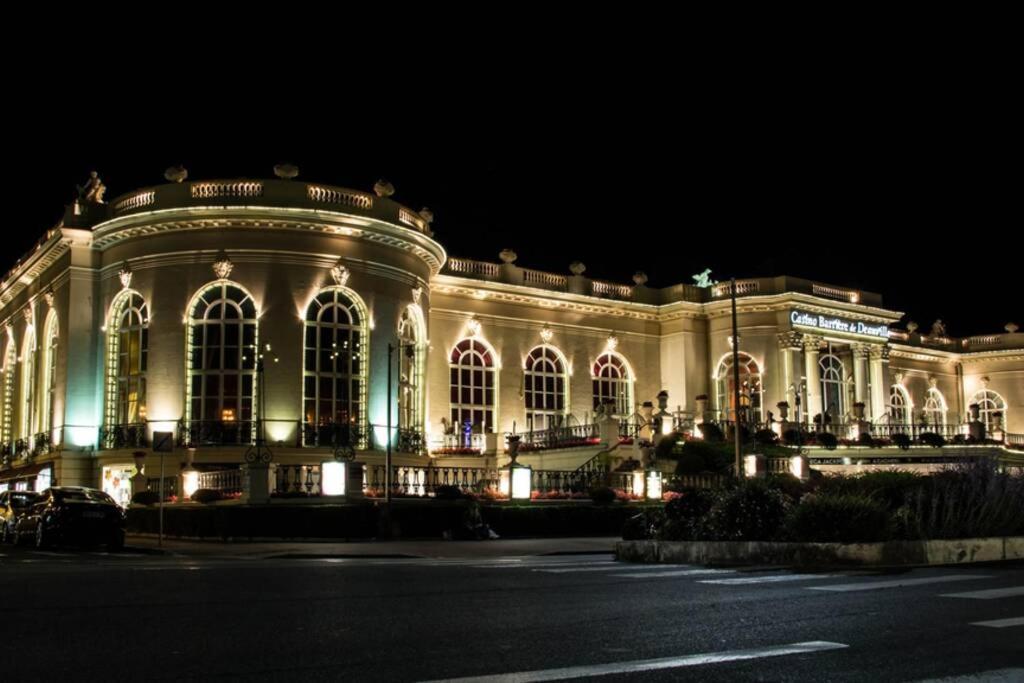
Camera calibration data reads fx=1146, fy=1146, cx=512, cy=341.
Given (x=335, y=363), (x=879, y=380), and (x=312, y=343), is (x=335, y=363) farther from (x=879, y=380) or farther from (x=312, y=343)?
(x=879, y=380)

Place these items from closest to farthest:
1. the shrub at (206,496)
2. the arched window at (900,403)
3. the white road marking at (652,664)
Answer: the white road marking at (652,664)
the shrub at (206,496)
the arched window at (900,403)

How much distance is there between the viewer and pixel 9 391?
48.3 m

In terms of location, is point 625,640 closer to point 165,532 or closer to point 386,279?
point 165,532

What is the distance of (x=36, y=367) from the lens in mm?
44594

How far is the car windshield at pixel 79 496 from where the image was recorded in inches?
1022

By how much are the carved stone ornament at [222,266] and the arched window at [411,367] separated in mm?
6608

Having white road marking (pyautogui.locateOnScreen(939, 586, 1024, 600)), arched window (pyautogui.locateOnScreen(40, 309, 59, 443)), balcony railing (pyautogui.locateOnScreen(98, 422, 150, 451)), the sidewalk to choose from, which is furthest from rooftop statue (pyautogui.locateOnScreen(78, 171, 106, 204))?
white road marking (pyautogui.locateOnScreen(939, 586, 1024, 600))

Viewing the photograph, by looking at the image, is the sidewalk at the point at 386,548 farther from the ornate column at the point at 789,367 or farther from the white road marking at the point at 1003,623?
the ornate column at the point at 789,367

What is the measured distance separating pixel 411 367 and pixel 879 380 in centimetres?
2470

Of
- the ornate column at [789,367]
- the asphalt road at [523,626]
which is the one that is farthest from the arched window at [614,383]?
the asphalt road at [523,626]

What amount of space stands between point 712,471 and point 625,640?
30457mm

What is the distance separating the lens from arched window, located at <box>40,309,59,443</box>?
1647 inches

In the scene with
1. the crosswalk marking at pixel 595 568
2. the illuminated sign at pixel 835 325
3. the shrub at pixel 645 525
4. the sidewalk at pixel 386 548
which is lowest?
the sidewalk at pixel 386 548

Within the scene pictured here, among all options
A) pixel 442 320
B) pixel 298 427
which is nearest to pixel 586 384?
pixel 442 320
